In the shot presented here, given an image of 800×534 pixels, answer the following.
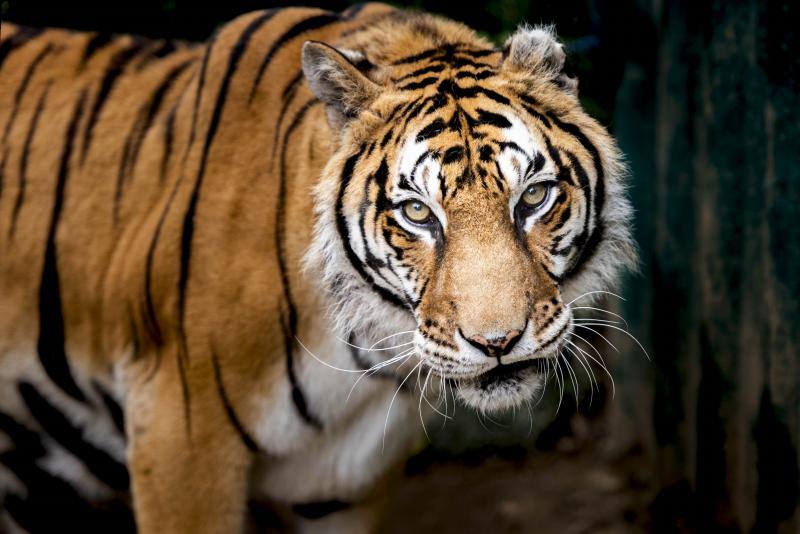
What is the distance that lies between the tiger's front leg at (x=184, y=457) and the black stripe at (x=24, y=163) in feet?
1.84

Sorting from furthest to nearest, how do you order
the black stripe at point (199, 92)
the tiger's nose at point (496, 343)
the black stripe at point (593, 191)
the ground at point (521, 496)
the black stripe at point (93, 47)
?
the ground at point (521, 496)
the black stripe at point (93, 47)
the black stripe at point (199, 92)
the black stripe at point (593, 191)
the tiger's nose at point (496, 343)

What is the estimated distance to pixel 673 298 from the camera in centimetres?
338

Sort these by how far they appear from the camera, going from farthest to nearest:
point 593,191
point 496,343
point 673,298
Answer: point 673,298
point 593,191
point 496,343

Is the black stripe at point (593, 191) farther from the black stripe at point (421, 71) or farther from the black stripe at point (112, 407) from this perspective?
Result: the black stripe at point (112, 407)

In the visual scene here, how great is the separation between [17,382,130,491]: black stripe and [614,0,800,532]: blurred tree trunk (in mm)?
1811

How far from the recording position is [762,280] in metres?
2.88

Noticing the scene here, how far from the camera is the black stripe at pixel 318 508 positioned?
2555 millimetres

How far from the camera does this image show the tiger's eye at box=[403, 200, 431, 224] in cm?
194

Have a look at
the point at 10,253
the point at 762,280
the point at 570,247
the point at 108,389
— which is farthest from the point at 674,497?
the point at 10,253

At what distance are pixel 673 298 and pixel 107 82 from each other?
1.96 m

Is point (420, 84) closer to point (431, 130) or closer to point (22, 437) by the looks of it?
point (431, 130)

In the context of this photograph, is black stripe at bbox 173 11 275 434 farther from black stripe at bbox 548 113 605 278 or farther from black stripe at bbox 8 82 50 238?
black stripe at bbox 548 113 605 278

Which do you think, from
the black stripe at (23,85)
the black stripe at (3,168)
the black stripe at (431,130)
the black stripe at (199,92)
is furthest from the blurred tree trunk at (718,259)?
the black stripe at (3,168)

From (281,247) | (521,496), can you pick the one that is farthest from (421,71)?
(521,496)
